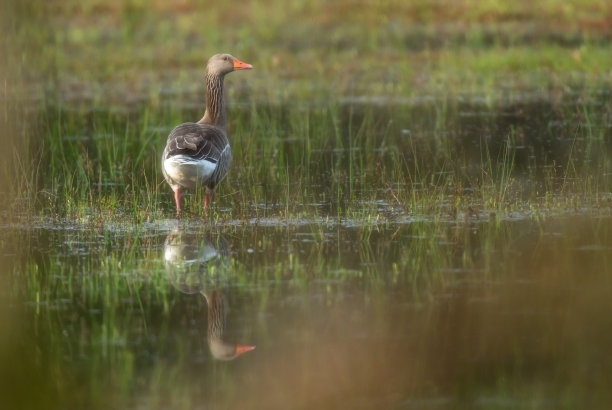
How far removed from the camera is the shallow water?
570 centimetres

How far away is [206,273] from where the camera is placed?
7852 mm

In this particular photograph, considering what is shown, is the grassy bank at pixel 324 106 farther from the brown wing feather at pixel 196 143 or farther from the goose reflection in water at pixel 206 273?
the goose reflection in water at pixel 206 273

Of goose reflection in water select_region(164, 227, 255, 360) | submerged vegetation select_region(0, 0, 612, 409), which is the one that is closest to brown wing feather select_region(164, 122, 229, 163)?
submerged vegetation select_region(0, 0, 612, 409)

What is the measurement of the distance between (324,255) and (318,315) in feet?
5.21

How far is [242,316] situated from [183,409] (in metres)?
1.53

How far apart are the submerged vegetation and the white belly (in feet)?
0.88

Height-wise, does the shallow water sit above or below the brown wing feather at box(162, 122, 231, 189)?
below

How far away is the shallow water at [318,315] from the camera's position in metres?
5.70

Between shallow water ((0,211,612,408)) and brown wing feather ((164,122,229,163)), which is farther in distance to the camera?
brown wing feather ((164,122,229,163))

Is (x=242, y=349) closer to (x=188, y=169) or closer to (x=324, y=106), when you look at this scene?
(x=188, y=169)

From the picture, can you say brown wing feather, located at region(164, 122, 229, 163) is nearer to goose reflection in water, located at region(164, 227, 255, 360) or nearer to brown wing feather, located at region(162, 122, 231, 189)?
brown wing feather, located at region(162, 122, 231, 189)

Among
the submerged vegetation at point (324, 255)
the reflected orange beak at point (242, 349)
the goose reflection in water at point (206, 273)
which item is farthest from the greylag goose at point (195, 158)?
the reflected orange beak at point (242, 349)

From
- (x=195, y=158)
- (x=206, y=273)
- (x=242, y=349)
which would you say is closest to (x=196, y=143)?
(x=195, y=158)

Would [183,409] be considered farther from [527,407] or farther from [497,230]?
[497,230]
